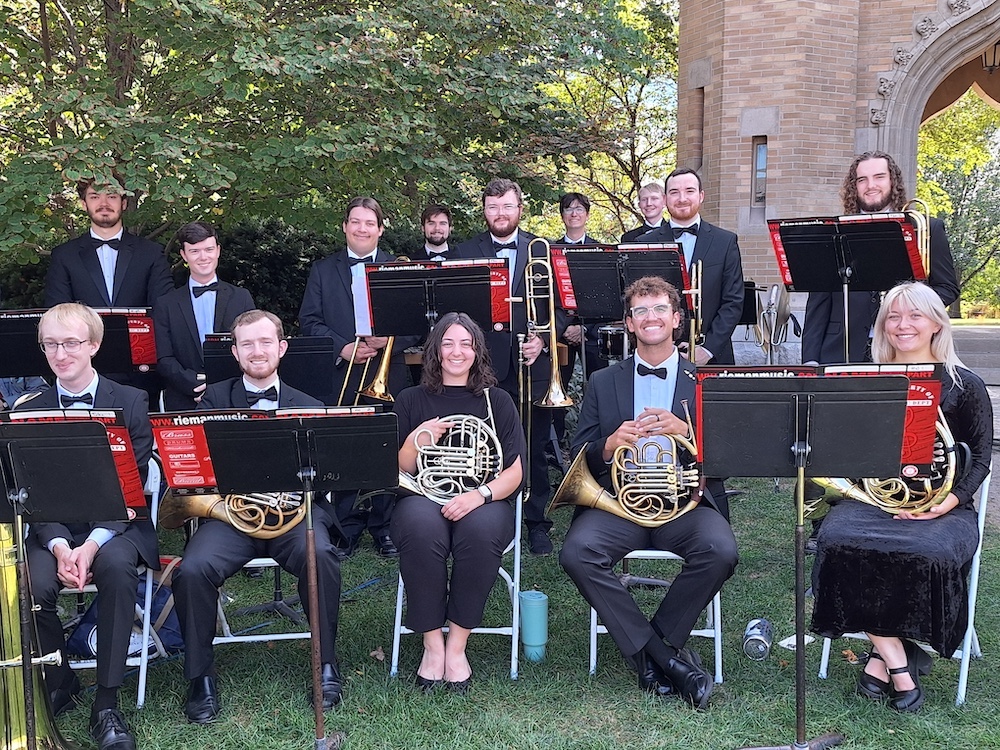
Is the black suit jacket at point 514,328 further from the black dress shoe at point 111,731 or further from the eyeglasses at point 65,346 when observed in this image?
the black dress shoe at point 111,731

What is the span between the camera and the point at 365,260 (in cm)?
573

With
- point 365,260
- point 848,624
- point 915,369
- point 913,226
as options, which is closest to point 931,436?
point 915,369

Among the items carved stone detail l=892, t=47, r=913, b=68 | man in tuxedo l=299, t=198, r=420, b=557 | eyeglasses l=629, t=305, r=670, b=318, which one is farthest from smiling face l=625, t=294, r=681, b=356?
carved stone detail l=892, t=47, r=913, b=68

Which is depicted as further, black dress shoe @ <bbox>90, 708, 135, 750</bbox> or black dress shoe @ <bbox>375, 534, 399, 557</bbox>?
black dress shoe @ <bbox>375, 534, 399, 557</bbox>

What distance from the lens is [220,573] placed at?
3.97 meters

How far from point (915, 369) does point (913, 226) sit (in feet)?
4.30

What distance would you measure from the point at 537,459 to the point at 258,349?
7.12 feet

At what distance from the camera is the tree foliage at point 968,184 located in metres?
22.1

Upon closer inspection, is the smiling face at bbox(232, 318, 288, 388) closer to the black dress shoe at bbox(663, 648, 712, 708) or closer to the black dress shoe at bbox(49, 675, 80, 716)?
the black dress shoe at bbox(49, 675, 80, 716)

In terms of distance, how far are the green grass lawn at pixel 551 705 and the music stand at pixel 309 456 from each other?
0.50 m

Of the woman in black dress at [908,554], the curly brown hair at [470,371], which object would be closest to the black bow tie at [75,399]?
the curly brown hair at [470,371]

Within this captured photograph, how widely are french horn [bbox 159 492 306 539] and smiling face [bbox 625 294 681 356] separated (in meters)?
1.67

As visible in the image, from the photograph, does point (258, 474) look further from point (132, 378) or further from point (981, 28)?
point (981, 28)

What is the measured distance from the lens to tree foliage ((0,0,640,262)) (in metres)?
5.59
